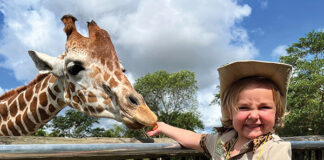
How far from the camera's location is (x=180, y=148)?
1846 mm

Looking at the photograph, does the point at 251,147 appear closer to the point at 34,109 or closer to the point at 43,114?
the point at 43,114

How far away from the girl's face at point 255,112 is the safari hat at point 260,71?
0.10 metres

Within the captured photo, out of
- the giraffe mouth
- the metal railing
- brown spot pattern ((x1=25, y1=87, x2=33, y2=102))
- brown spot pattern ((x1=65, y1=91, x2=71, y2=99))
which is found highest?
brown spot pattern ((x1=25, y1=87, x2=33, y2=102))

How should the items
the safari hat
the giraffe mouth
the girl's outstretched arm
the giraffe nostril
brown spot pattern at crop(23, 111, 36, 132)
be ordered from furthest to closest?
1. brown spot pattern at crop(23, 111, 36, 132)
2. the giraffe nostril
3. the giraffe mouth
4. the girl's outstretched arm
5. the safari hat

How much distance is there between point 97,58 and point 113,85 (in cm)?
55

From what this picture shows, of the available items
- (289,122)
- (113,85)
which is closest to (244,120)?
(113,85)

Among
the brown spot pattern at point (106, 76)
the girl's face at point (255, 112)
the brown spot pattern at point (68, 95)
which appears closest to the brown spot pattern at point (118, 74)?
the brown spot pattern at point (106, 76)

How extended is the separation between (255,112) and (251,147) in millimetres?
252

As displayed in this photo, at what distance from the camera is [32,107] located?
4336mm

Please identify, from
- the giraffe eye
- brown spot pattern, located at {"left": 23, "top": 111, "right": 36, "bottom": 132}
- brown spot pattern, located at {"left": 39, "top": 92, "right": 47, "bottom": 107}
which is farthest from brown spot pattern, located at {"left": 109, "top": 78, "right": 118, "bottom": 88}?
brown spot pattern, located at {"left": 23, "top": 111, "right": 36, "bottom": 132}

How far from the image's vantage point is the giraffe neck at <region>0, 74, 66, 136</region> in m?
4.20

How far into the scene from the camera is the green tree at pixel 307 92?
1605 centimetres

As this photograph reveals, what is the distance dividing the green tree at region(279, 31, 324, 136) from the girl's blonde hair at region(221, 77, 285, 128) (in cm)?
1598

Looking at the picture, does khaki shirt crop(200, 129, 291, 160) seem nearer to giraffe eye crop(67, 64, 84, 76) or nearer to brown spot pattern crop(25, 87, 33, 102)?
giraffe eye crop(67, 64, 84, 76)
